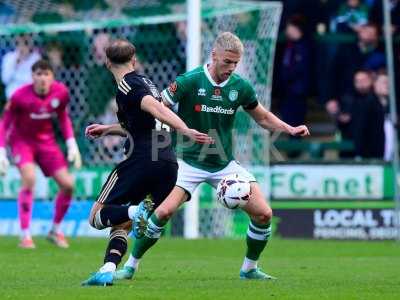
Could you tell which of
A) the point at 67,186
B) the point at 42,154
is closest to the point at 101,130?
the point at 67,186

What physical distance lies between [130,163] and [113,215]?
48 cm

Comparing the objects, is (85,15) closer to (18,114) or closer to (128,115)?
(18,114)

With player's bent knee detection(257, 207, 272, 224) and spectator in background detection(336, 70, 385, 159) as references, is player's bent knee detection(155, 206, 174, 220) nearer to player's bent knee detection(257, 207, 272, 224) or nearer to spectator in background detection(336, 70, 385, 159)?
player's bent knee detection(257, 207, 272, 224)

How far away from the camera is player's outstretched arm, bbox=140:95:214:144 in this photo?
9.36m

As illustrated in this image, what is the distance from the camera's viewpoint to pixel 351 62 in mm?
21266

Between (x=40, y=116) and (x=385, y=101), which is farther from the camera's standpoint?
(x=385, y=101)

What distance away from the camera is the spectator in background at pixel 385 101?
20.1 metres

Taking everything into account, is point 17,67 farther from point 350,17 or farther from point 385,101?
point 385,101

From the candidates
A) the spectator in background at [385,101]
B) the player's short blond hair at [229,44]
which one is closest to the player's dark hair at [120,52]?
the player's short blond hair at [229,44]

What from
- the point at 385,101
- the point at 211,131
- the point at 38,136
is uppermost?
the point at 211,131

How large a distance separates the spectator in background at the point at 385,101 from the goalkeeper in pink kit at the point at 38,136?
593cm

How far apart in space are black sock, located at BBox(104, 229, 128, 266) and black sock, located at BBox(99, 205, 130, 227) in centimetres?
16

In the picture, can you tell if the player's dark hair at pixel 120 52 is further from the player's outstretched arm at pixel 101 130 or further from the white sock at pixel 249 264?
the white sock at pixel 249 264

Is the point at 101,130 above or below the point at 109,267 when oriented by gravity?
above
